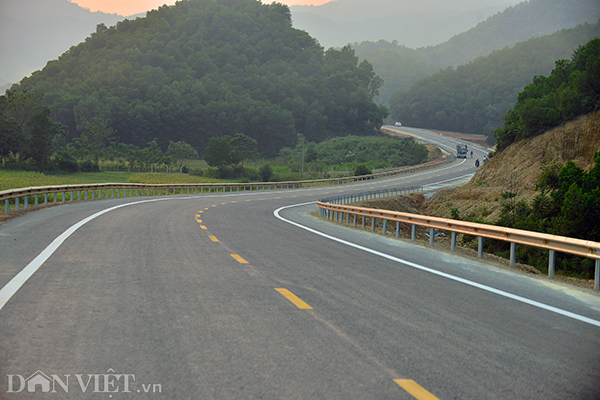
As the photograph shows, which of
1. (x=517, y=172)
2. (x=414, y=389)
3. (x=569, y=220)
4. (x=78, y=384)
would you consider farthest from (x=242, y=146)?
(x=414, y=389)

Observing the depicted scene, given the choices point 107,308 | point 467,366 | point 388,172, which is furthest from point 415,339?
point 388,172

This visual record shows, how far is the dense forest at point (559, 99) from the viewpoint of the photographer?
45438 mm

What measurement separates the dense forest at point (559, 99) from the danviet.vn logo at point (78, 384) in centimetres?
4694

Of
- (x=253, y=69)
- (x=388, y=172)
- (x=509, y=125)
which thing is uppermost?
(x=253, y=69)

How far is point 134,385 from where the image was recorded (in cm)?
456

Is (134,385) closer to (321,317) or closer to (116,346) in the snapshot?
(116,346)

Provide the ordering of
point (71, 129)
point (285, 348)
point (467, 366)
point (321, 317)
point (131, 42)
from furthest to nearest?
point (131, 42) < point (71, 129) < point (321, 317) < point (285, 348) < point (467, 366)

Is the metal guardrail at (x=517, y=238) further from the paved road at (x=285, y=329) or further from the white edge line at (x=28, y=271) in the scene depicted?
the white edge line at (x=28, y=271)

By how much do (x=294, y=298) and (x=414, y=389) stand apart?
3.48 m

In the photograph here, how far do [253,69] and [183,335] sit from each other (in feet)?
642

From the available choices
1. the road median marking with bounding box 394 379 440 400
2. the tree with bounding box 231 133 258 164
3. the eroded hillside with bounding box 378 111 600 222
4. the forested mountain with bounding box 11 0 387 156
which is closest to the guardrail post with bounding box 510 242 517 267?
the road median marking with bounding box 394 379 440 400

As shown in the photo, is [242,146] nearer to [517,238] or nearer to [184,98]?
[184,98]

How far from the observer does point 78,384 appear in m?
4.55

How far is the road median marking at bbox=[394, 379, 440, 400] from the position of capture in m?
4.42
